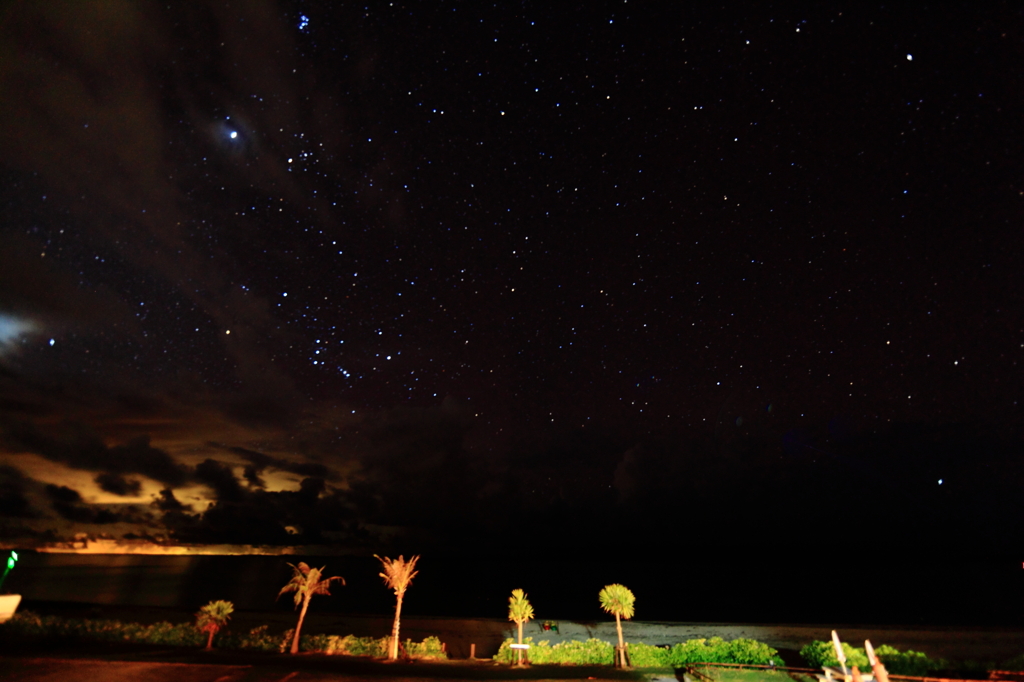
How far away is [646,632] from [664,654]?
1024 inches

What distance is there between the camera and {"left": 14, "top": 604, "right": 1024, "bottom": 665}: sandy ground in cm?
3691

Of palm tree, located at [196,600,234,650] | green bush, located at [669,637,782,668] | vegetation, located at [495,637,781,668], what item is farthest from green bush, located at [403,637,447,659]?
green bush, located at [669,637,782,668]

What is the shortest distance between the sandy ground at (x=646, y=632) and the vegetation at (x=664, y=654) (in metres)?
8.39

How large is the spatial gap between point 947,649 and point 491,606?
390ft

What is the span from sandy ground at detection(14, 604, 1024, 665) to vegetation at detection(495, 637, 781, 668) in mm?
8392

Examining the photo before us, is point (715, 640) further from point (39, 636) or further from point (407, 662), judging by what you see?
point (39, 636)

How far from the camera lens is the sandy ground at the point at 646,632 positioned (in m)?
36.9

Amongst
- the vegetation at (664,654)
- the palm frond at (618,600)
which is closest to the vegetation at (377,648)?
the vegetation at (664,654)

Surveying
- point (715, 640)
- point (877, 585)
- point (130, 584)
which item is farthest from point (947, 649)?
point (130, 584)

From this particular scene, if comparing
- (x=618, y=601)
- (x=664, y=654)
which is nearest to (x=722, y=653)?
(x=664, y=654)

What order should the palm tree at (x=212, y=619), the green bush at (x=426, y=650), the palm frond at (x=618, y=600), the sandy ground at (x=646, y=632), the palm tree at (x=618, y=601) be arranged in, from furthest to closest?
the sandy ground at (x=646, y=632) → the palm frond at (x=618, y=600) → the palm tree at (x=618, y=601) → the green bush at (x=426, y=650) → the palm tree at (x=212, y=619)

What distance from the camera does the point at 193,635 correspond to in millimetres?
28531

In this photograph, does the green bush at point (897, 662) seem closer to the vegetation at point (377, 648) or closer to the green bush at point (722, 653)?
the green bush at point (722, 653)

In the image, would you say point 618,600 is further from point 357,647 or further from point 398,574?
point 357,647
